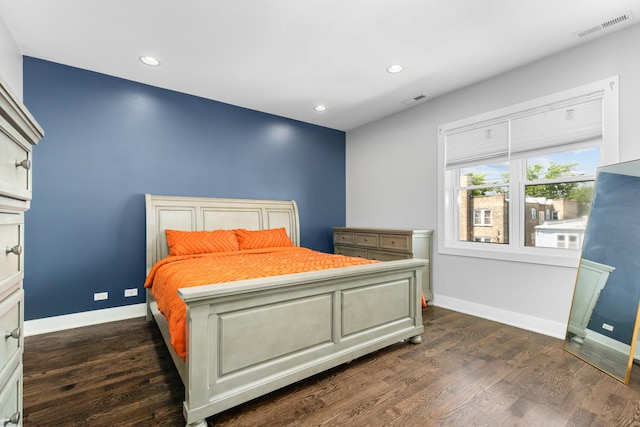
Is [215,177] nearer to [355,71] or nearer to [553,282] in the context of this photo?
[355,71]

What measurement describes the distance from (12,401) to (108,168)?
290 cm

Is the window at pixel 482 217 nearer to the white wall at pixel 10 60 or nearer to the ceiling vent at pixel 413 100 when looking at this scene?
the ceiling vent at pixel 413 100

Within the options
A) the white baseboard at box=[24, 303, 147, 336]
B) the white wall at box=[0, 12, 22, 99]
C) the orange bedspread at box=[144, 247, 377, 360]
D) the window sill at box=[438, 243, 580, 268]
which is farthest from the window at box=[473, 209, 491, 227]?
the white wall at box=[0, 12, 22, 99]

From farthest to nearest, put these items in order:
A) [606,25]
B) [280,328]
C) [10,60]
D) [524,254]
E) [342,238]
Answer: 1. [342,238]
2. [524,254]
3. [10,60]
4. [606,25]
5. [280,328]

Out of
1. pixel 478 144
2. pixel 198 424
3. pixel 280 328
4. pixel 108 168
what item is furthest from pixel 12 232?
pixel 478 144

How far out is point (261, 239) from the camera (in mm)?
3832

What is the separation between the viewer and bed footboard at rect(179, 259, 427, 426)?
1640 millimetres

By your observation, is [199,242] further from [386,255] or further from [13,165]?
A: [13,165]

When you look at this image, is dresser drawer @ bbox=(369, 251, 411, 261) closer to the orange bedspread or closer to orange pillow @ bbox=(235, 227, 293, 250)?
orange pillow @ bbox=(235, 227, 293, 250)

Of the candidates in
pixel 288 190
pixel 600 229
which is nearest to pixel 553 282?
pixel 600 229

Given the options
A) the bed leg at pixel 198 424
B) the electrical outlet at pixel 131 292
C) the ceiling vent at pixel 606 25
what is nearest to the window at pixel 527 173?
the ceiling vent at pixel 606 25

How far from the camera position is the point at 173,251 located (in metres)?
3.24

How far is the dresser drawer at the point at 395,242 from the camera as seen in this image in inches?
150

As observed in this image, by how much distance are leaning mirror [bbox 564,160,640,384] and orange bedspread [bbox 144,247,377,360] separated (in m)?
1.84
